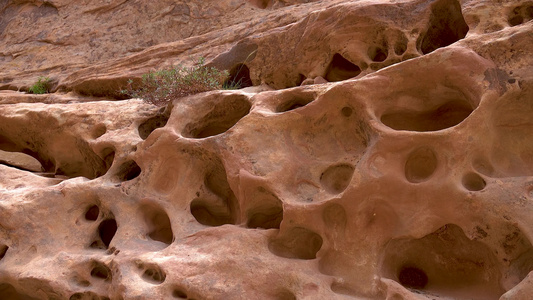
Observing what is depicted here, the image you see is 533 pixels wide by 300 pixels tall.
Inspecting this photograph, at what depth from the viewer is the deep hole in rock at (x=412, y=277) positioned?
3.40 metres

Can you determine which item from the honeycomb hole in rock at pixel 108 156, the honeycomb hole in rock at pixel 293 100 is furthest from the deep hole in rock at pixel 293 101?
the honeycomb hole in rock at pixel 108 156

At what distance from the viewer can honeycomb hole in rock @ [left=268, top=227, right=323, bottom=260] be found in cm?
374

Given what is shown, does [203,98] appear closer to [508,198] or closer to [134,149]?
[134,149]

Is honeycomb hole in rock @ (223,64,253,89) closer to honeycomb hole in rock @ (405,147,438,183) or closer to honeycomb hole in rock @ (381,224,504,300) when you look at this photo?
honeycomb hole in rock @ (405,147,438,183)

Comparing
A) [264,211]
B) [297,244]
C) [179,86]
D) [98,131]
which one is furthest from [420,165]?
[98,131]

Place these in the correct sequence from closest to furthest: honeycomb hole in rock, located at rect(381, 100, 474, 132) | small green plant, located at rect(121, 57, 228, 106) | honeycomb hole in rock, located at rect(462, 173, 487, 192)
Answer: honeycomb hole in rock, located at rect(462, 173, 487, 192) → honeycomb hole in rock, located at rect(381, 100, 474, 132) → small green plant, located at rect(121, 57, 228, 106)

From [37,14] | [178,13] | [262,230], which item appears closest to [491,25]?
[262,230]

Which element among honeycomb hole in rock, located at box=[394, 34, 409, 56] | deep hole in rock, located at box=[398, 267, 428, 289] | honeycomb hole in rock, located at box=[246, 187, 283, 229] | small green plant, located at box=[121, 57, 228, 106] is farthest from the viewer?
small green plant, located at box=[121, 57, 228, 106]

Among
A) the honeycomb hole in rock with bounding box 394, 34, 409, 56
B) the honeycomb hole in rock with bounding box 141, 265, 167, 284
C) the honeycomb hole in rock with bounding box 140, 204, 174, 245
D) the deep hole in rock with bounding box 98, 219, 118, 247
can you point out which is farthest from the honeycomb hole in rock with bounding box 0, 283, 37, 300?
the honeycomb hole in rock with bounding box 394, 34, 409, 56

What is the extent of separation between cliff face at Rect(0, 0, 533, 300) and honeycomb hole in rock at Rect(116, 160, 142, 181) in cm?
1

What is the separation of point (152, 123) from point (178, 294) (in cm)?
232

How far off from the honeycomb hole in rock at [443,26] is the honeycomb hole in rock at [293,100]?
1329 millimetres

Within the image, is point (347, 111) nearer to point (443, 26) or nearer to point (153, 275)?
point (443, 26)

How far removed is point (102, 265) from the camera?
4.06m
